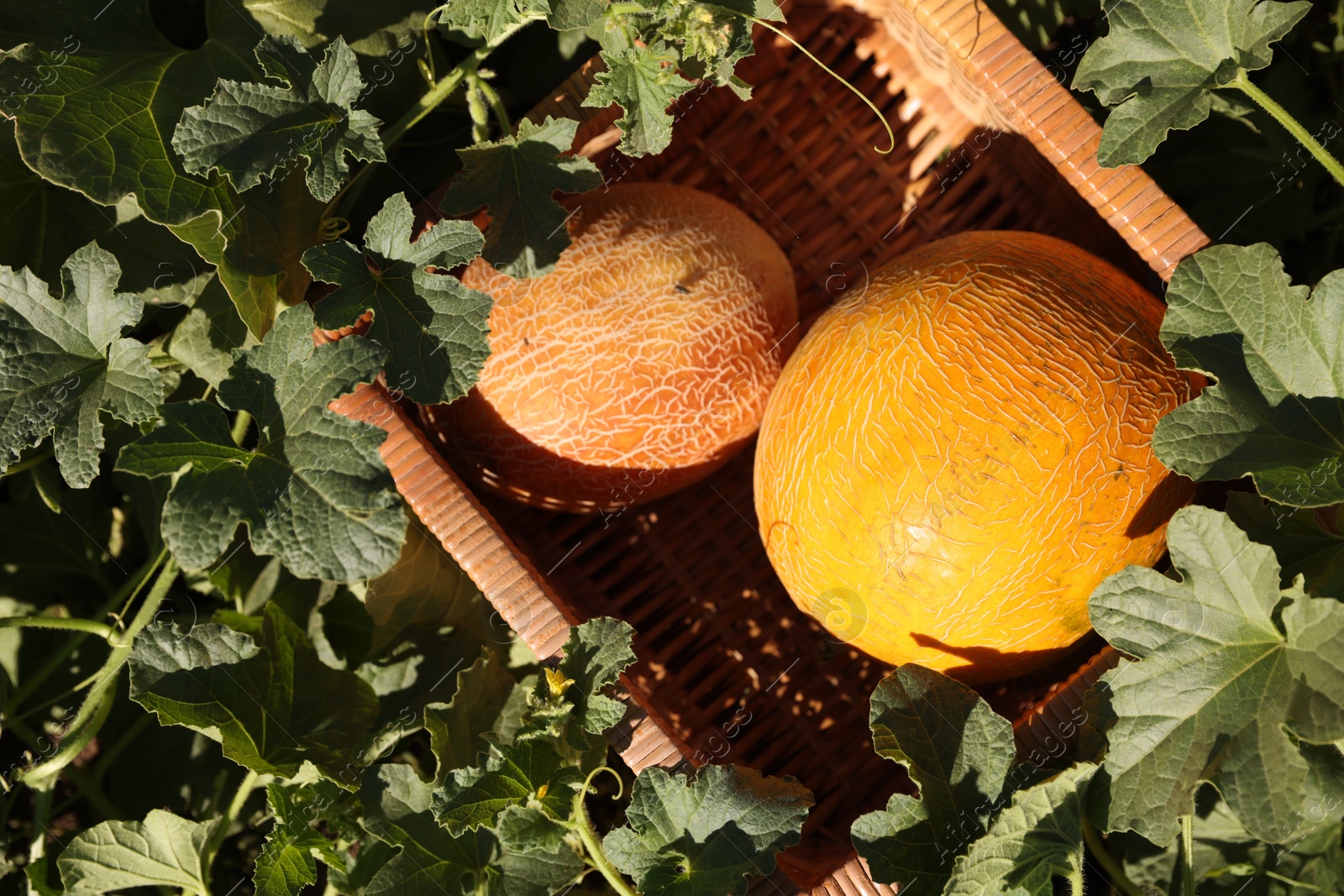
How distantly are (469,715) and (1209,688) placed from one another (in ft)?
4.21

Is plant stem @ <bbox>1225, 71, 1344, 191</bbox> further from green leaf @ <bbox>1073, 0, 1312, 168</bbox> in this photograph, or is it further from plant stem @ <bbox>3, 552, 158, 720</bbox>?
plant stem @ <bbox>3, 552, 158, 720</bbox>

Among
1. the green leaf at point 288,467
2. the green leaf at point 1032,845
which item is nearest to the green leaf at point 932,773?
the green leaf at point 1032,845

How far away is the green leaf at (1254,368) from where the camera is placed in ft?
4.92

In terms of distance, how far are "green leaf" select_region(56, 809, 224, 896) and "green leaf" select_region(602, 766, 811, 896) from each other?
84cm

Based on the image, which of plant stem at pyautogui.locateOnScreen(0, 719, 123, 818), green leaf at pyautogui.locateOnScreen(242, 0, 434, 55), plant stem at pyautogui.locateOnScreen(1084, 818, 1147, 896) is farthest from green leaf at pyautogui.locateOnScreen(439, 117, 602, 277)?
plant stem at pyautogui.locateOnScreen(0, 719, 123, 818)

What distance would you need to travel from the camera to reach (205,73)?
178 centimetres

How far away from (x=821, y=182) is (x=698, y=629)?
3.48 ft

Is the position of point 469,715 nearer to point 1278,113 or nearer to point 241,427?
point 241,427

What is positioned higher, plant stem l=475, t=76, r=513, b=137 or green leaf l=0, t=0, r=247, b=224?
green leaf l=0, t=0, r=247, b=224

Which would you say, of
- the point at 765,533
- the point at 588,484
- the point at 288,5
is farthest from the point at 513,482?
the point at 288,5

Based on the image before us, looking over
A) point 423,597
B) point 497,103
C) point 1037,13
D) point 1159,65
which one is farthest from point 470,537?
point 1037,13

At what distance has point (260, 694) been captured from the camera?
182cm

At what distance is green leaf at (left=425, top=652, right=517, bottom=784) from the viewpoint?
5.84 feet

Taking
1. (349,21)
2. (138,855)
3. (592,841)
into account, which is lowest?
(592,841)
